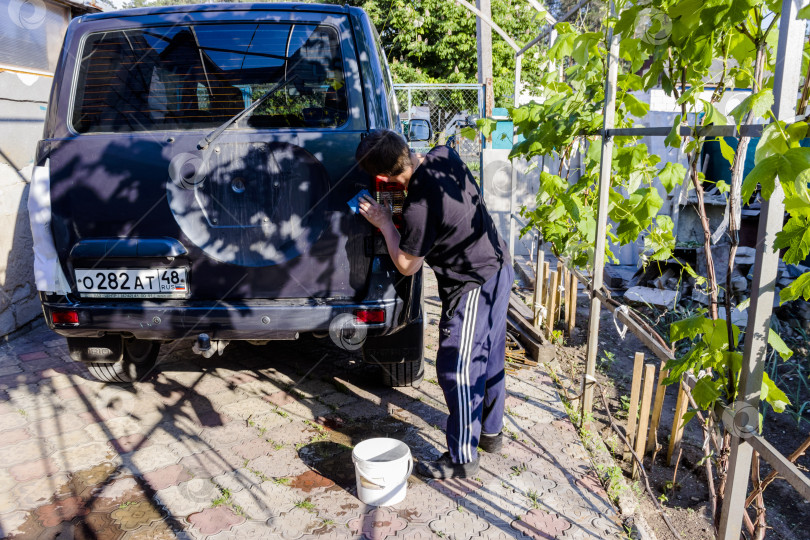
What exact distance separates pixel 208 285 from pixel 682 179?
7.66 feet

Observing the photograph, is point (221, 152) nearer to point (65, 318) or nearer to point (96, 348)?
point (65, 318)

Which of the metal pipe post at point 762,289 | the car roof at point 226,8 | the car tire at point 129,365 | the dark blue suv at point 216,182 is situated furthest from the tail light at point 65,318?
the metal pipe post at point 762,289

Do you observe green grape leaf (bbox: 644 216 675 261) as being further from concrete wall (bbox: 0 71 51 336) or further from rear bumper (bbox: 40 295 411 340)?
concrete wall (bbox: 0 71 51 336)

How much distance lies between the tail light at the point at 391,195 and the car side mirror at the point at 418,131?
117 centimetres

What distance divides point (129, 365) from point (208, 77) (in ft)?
6.68

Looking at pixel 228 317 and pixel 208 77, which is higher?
pixel 208 77

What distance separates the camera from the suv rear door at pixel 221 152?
2977 mm

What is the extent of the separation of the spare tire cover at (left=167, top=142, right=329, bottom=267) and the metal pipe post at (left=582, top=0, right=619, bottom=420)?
4.61 ft

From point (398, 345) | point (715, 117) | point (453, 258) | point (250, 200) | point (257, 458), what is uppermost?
point (715, 117)

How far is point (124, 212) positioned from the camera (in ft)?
9.95

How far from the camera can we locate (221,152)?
2.98m

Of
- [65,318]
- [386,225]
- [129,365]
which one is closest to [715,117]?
[386,225]

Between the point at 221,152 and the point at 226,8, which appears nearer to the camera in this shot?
the point at 221,152

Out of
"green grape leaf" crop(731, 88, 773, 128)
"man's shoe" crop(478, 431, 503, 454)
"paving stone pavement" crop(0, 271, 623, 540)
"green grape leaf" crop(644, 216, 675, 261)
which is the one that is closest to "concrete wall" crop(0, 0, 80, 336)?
"paving stone pavement" crop(0, 271, 623, 540)
